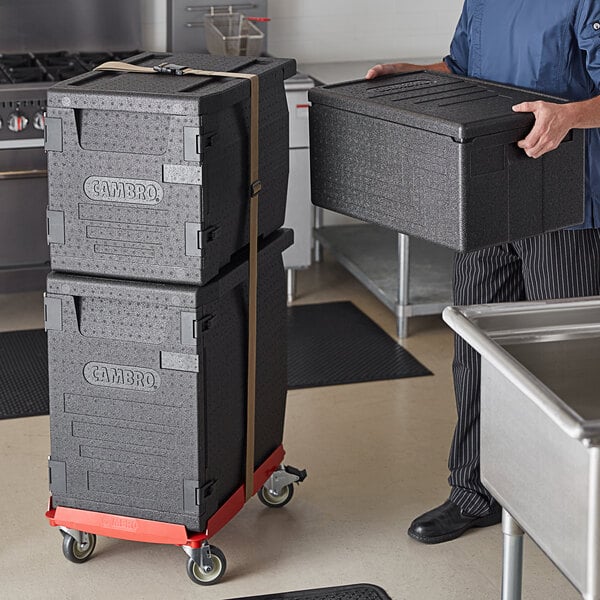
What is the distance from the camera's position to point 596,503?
5.17 ft

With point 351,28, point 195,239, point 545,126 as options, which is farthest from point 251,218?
point 351,28

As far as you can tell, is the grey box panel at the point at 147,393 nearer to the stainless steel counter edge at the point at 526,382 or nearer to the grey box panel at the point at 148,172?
the grey box panel at the point at 148,172

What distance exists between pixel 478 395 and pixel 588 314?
112 cm

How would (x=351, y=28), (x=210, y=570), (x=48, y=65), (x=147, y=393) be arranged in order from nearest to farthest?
(x=147, y=393)
(x=210, y=570)
(x=48, y=65)
(x=351, y=28)

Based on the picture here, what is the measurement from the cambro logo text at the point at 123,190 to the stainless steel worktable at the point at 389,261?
186 centimetres

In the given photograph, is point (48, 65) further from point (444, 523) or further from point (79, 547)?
point (444, 523)

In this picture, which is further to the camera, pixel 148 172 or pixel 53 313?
pixel 53 313

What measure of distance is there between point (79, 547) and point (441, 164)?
1.35 m

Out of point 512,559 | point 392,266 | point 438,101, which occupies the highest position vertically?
point 438,101

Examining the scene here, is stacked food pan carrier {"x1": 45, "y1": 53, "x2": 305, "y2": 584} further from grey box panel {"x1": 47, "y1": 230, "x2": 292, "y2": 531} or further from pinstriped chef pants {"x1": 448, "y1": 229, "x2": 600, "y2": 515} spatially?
pinstriped chef pants {"x1": 448, "y1": 229, "x2": 600, "y2": 515}

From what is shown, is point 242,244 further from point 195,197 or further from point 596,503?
point 596,503

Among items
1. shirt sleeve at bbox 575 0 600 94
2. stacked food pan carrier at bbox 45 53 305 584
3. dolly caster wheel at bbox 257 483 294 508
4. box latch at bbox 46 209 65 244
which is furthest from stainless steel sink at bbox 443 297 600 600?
dolly caster wheel at bbox 257 483 294 508

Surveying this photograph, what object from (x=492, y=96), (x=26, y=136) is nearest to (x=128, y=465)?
(x=492, y=96)

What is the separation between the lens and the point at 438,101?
2.58 metres
